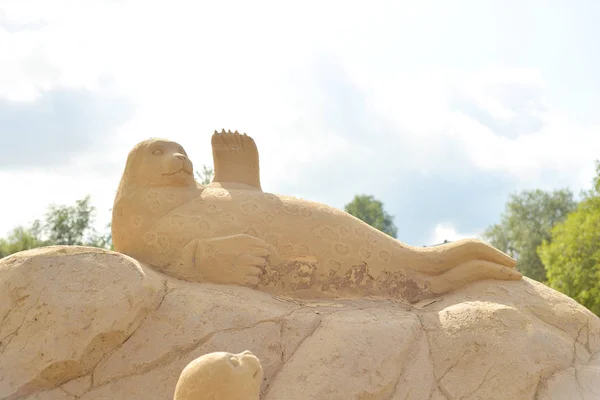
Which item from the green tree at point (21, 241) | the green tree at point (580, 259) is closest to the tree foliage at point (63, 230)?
the green tree at point (21, 241)

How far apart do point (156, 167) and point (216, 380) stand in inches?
94.3

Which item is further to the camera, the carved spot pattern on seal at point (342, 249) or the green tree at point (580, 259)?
the green tree at point (580, 259)

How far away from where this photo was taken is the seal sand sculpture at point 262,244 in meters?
4.79

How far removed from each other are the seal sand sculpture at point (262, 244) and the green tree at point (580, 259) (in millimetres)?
7188

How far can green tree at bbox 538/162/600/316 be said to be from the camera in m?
11.4

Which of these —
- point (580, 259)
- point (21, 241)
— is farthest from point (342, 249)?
point (21, 241)

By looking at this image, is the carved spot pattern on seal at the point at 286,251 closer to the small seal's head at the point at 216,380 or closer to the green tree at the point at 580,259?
the small seal's head at the point at 216,380

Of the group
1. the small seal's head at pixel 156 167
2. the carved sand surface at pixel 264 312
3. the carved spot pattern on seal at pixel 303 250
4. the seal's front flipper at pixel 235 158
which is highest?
the seal's front flipper at pixel 235 158

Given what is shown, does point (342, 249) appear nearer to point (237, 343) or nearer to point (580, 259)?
point (237, 343)

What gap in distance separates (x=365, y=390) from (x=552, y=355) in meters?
1.39

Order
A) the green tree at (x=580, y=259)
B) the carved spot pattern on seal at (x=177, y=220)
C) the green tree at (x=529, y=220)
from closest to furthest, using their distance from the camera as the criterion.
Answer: the carved spot pattern on seal at (x=177, y=220) < the green tree at (x=580, y=259) < the green tree at (x=529, y=220)

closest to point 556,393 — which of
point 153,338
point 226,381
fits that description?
point 226,381

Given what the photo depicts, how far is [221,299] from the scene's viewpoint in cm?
439

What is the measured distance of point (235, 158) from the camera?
18.4 feet
